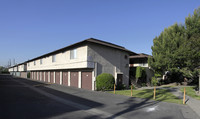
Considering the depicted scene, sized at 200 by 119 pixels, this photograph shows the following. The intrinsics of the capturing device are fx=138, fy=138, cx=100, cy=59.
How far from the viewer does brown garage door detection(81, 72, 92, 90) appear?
17587 millimetres

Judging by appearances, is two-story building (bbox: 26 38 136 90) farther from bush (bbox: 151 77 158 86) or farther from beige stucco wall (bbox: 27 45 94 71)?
bush (bbox: 151 77 158 86)

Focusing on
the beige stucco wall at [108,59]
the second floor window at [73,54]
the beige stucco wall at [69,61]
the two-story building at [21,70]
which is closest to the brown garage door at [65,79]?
the beige stucco wall at [69,61]

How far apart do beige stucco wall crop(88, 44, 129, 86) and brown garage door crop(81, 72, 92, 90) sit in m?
1.32

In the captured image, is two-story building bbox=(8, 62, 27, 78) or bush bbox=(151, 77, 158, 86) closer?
bush bbox=(151, 77, 158, 86)

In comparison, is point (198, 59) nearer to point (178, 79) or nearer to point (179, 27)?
point (179, 27)

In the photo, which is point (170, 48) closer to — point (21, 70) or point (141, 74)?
point (141, 74)

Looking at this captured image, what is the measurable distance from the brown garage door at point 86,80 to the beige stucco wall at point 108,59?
1.32 metres

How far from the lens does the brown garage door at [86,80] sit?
17587 millimetres

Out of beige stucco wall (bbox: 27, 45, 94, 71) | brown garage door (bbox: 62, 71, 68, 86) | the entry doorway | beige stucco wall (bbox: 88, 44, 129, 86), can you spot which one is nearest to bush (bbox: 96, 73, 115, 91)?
beige stucco wall (bbox: 88, 44, 129, 86)

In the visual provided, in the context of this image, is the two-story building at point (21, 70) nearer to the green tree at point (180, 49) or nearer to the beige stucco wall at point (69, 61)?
the beige stucco wall at point (69, 61)

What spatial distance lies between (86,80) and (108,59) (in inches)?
164

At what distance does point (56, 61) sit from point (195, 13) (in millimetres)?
22811

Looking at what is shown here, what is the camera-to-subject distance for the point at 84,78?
1861 cm

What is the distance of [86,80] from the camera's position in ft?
59.8
